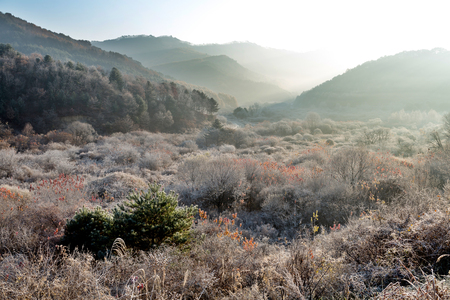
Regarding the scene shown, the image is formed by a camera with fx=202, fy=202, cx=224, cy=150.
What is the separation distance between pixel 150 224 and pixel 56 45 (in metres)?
78.0

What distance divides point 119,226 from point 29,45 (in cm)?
7409

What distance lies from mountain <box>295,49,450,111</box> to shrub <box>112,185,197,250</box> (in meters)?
64.8

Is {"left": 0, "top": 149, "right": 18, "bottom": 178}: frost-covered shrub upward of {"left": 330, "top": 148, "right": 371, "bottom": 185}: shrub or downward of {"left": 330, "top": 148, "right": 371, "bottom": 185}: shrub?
downward

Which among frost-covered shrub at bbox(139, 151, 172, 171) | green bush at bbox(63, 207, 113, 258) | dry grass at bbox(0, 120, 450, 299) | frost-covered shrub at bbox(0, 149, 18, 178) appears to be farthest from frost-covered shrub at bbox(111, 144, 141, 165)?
green bush at bbox(63, 207, 113, 258)

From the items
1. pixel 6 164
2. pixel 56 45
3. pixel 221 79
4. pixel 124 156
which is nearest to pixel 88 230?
pixel 6 164

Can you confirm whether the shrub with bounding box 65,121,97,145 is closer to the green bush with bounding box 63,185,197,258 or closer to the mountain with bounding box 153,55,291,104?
the green bush with bounding box 63,185,197,258

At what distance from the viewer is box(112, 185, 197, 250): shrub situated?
347 cm

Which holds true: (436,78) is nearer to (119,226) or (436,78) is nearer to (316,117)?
(316,117)

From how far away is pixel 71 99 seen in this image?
2636cm

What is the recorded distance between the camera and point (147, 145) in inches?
776

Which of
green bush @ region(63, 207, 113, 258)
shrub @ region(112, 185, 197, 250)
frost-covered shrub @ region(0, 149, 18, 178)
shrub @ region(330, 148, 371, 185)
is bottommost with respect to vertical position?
frost-covered shrub @ region(0, 149, 18, 178)

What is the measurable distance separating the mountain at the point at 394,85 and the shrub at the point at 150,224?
6475cm

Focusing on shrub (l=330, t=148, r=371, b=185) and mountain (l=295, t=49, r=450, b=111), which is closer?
shrub (l=330, t=148, r=371, b=185)

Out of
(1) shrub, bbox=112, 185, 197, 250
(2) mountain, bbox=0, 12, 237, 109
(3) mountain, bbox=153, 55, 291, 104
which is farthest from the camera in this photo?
(3) mountain, bbox=153, 55, 291, 104
